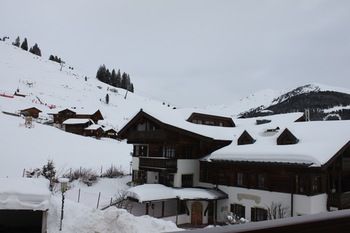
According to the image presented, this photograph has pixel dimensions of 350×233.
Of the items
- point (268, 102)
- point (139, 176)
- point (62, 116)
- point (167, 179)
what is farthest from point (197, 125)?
point (268, 102)

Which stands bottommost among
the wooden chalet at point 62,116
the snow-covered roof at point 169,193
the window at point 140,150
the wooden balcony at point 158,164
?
the snow-covered roof at point 169,193

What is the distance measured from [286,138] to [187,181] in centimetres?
859

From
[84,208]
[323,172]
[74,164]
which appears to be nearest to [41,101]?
[74,164]

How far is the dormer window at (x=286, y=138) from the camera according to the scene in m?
23.1

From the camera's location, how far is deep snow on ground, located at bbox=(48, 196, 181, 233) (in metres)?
16.1

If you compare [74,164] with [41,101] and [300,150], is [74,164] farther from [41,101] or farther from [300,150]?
[41,101]

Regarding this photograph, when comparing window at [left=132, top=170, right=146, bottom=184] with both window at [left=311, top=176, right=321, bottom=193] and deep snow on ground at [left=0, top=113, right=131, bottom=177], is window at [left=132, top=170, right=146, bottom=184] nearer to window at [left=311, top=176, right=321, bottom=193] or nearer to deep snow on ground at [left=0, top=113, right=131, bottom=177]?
deep snow on ground at [left=0, top=113, right=131, bottom=177]

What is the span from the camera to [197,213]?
1008 inches

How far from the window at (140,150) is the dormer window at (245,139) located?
8.34m

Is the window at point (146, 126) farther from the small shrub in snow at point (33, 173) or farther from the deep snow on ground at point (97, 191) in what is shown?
the small shrub in snow at point (33, 173)

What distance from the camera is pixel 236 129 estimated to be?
106ft

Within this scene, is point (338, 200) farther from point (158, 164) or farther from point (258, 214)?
point (158, 164)

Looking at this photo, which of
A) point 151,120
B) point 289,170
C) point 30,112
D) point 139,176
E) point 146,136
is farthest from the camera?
point 30,112

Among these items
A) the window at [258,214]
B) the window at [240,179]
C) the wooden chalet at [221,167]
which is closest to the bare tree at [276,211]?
the wooden chalet at [221,167]
